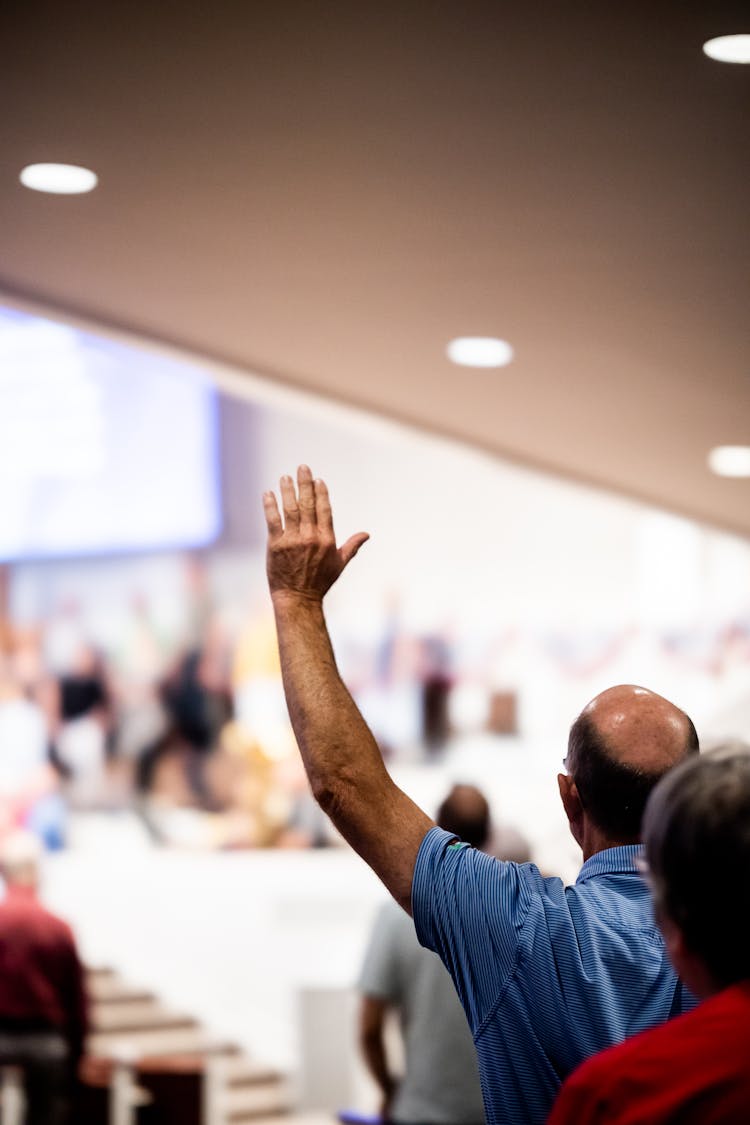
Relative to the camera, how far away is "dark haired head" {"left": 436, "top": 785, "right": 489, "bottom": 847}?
4062mm

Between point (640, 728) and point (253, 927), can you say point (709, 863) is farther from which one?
point (253, 927)

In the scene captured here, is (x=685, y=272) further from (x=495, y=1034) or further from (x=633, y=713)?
(x=495, y=1034)

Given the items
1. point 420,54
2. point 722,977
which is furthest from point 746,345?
point 722,977

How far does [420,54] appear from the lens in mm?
2381

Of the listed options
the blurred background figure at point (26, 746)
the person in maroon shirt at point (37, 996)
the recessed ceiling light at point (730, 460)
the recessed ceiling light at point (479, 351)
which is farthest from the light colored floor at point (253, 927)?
the recessed ceiling light at point (479, 351)

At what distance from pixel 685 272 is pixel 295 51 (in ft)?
4.22

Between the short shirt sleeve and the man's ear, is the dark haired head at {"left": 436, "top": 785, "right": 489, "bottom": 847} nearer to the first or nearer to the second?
the man's ear

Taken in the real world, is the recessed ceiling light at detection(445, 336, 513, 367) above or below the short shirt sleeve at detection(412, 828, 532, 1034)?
above

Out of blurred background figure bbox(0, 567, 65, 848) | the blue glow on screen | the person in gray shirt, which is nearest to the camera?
the person in gray shirt

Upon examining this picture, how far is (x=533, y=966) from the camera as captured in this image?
1744 mm

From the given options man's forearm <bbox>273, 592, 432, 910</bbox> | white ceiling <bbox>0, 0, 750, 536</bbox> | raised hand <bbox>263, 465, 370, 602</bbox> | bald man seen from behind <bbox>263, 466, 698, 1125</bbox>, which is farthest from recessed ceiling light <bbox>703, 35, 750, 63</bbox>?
man's forearm <bbox>273, 592, 432, 910</bbox>

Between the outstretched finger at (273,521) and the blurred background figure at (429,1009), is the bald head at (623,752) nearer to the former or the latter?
the outstretched finger at (273,521)

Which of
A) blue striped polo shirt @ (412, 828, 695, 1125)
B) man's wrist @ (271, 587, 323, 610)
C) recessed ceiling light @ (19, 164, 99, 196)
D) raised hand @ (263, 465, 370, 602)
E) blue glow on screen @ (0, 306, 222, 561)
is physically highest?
blue glow on screen @ (0, 306, 222, 561)

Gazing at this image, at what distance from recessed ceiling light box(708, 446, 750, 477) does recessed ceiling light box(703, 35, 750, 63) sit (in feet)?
10.2
